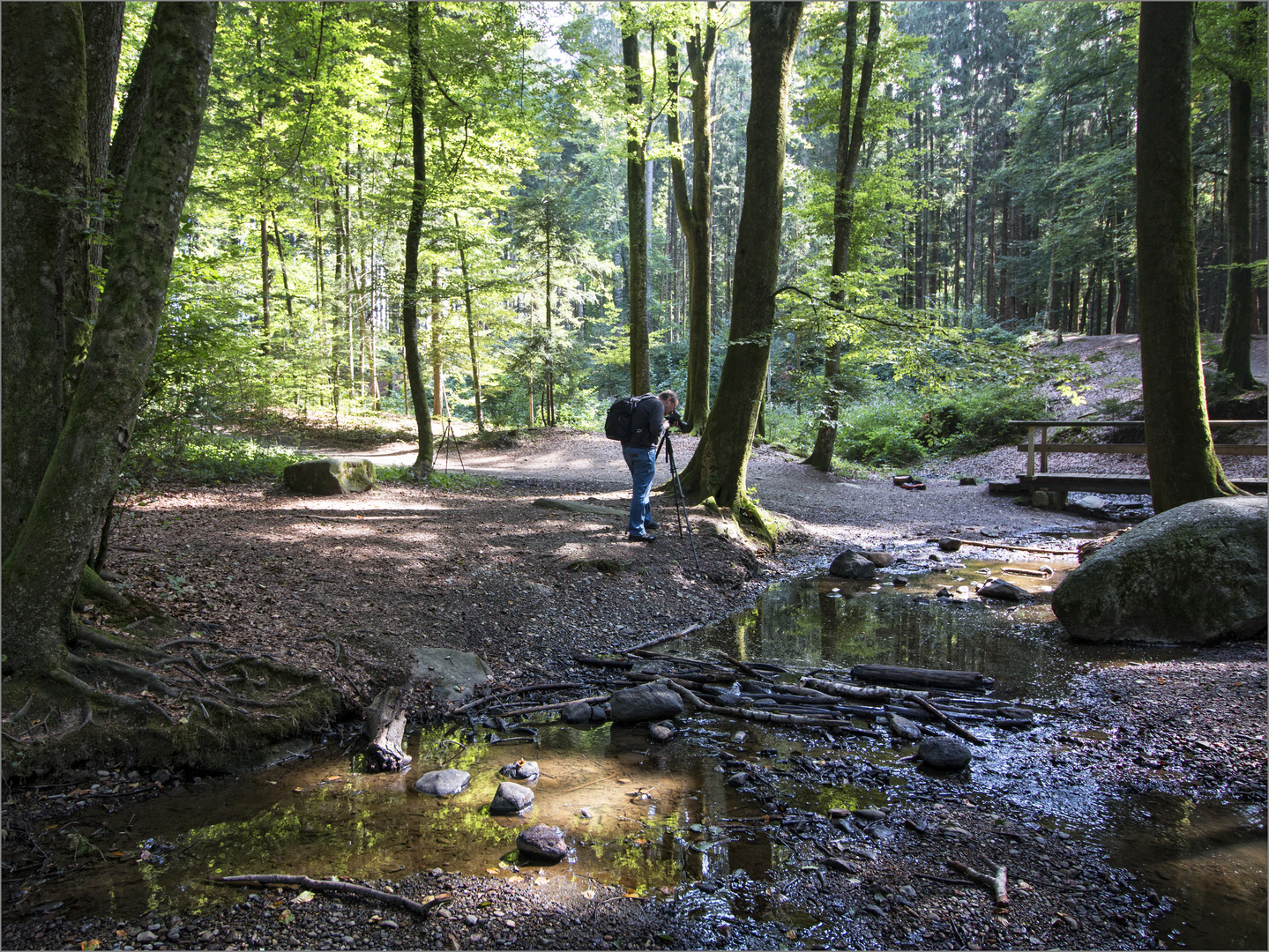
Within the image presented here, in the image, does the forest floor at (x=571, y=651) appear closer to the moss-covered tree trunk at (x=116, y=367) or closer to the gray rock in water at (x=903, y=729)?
the gray rock in water at (x=903, y=729)

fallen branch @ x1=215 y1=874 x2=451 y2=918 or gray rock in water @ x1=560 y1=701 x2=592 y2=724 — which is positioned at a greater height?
fallen branch @ x1=215 y1=874 x2=451 y2=918

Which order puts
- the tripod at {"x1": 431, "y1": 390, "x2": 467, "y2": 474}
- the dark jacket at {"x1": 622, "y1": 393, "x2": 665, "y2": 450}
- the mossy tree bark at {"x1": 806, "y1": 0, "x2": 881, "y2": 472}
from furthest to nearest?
Result: the mossy tree bark at {"x1": 806, "y1": 0, "x2": 881, "y2": 472}
the tripod at {"x1": 431, "y1": 390, "x2": 467, "y2": 474}
the dark jacket at {"x1": 622, "y1": 393, "x2": 665, "y2": 450}

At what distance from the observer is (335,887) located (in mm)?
2912

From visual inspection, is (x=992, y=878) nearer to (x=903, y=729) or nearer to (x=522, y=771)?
(x=903, y=729)

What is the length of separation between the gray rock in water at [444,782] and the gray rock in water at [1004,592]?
21.7ft

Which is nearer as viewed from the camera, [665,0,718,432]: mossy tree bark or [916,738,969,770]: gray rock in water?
[916,738,969,770]: gray rock in water

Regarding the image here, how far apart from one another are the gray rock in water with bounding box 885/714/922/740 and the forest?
0.08 metres

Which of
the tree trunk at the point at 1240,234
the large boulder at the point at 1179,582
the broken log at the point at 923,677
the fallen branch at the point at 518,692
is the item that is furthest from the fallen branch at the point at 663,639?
the tree trunk at the point at 1240,234

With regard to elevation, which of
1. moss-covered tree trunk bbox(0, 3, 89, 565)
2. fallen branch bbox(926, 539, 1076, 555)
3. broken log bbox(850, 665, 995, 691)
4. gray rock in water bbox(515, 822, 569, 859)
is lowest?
gray rock in water bbox(515, 822, 569, 859)

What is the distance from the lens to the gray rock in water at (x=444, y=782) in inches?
150

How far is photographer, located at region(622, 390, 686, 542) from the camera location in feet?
27.2

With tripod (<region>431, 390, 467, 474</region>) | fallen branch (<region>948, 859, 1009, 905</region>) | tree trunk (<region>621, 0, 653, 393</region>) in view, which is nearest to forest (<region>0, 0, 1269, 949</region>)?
fallen branch (<region>948, 859, 1009, 905</region>)

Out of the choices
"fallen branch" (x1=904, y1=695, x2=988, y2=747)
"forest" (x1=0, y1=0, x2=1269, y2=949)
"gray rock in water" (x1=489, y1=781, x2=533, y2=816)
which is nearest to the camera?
"forest" (x1=0, y1=0, x2=1269, y2=949)

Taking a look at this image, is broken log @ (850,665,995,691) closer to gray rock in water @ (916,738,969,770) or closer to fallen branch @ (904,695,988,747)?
fallen branch @ (904,695,988,747)
